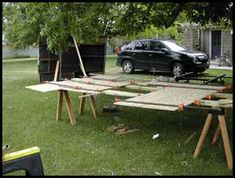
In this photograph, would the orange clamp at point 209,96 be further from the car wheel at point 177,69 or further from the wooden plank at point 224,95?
the car wheel at point 177,69

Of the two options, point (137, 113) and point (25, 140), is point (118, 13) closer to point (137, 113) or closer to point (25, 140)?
point (137, 113)

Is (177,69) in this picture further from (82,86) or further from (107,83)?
Result: (82,86)

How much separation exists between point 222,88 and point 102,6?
2447 millimetres

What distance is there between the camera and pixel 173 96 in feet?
18.1

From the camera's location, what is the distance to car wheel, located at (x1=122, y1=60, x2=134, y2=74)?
18133mm

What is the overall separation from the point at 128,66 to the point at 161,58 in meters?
2.08

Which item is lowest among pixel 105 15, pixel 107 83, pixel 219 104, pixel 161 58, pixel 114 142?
pixel 114 142

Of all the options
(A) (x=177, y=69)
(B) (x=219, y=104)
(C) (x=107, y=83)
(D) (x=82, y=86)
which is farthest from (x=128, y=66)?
(B) (x=219, y=104)

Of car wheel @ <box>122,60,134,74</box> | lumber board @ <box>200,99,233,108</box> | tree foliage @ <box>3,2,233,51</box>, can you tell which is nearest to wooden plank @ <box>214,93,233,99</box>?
lumber board @ <box>200,99,233,108</box>

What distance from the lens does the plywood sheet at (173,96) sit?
507cm

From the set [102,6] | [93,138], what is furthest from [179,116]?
[102,6]

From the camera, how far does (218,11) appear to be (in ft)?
24.6

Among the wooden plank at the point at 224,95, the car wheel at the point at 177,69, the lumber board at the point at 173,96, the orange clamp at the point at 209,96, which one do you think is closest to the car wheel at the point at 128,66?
the car wheel at the point at 177,69

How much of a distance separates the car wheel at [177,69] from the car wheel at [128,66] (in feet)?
7.96
